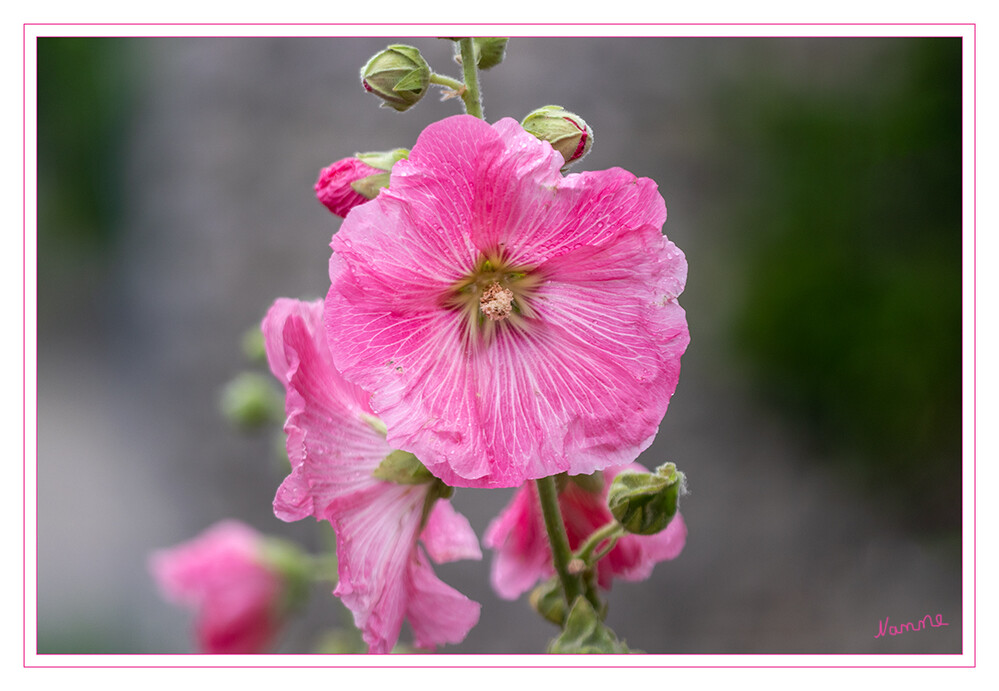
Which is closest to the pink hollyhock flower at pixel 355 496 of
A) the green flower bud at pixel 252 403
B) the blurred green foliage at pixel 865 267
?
the green flower bud at pixel 252 403

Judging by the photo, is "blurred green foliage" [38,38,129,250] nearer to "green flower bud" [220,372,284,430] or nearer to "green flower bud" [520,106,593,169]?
"green flower bud" [220,372,284,430]

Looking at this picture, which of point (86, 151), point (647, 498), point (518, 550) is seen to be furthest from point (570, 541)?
point (86, 151)

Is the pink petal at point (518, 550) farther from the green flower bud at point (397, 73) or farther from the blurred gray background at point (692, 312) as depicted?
the blurred gray background at point (692, 312)

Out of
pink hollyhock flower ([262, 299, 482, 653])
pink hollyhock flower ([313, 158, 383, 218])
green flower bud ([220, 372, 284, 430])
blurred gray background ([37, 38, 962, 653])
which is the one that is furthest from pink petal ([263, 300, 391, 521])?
blurred gray background ([37, 38, 962, 653])

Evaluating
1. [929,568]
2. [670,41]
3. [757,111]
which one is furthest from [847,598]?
[670,41]

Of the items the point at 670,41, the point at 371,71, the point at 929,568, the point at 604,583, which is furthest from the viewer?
the point at 670,41

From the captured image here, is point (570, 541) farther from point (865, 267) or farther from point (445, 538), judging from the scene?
point (865, 267)

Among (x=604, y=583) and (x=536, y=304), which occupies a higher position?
(x=536, y=304)
